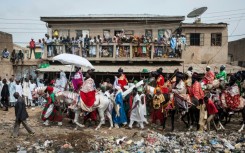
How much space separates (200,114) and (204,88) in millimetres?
1793

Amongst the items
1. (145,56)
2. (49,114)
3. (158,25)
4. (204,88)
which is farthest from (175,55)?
(49,114)

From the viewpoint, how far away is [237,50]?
107 feet

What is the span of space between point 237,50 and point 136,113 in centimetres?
2298

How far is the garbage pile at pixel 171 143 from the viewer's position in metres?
10.2

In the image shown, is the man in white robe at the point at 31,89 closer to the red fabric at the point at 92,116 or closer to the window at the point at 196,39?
the red fabric at the point at 92,116

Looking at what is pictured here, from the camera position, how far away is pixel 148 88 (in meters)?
13.8

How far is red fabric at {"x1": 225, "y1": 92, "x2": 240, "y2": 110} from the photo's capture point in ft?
40.8

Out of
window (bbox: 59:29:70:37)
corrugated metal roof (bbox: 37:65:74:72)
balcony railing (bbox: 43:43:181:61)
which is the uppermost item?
window (bbox: 59:29:70:37)

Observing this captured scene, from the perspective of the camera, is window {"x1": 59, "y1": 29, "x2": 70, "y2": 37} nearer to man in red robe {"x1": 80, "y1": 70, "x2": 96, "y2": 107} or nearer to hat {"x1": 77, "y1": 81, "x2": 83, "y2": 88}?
hat {"x1": 77, "y1": 81, "x2": 83, "y2": 88}

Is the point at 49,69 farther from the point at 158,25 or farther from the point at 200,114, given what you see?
the point at 200,114

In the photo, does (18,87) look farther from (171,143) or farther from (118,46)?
(171,143)

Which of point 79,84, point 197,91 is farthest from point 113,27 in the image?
point 197,91

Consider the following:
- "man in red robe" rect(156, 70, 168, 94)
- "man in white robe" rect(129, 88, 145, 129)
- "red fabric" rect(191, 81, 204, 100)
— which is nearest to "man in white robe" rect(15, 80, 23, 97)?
"man in white robe" rect(129, 88, 145, 129)

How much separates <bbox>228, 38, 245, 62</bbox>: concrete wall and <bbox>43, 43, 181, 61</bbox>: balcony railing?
13.2 metres
